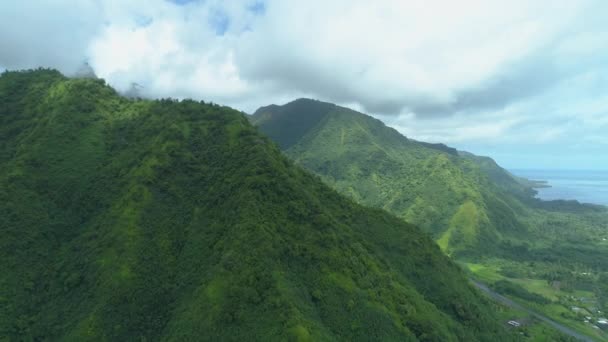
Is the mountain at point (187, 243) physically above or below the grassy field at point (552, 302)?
above

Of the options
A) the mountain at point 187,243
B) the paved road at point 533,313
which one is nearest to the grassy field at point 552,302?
the paved road at point 533,313

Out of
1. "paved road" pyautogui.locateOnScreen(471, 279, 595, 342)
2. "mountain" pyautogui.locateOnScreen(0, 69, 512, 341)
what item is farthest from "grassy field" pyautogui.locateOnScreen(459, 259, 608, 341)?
"mountain" pyautogui.locateOnScreen(0, 69, 512, 341)

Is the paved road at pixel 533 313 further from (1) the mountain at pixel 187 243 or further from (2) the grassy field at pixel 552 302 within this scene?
(1) the mountain at pixel 187 243

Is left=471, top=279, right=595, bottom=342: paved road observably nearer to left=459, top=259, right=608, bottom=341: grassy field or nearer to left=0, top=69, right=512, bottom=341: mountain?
left=459, top=259, right=608, bottom=341: grassy field

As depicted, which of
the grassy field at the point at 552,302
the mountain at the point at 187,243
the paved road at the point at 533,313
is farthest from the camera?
the paved road at the point at 533,313

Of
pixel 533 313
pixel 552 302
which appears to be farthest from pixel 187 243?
pixel 552 302

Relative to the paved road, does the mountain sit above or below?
above

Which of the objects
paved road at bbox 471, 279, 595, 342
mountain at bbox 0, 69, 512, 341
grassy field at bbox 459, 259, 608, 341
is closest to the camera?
mountain at bbox 0, 69, 512, 341

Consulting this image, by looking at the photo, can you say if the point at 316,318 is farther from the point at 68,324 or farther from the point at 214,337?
the point at 68,324
